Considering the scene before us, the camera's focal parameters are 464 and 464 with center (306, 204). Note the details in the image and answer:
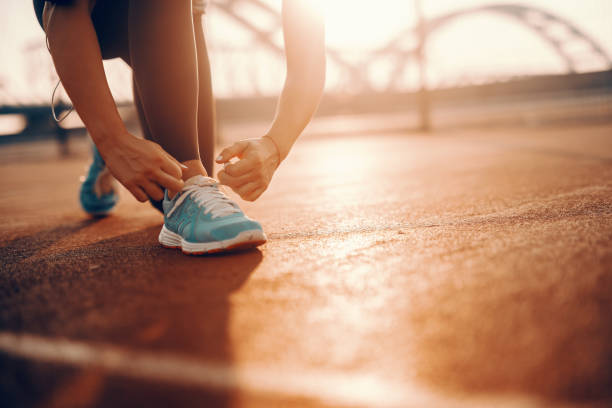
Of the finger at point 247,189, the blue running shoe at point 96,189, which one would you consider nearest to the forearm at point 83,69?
the finger at point 247,189

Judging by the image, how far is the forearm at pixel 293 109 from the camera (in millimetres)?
956

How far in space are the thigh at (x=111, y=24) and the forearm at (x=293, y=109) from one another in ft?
1.39

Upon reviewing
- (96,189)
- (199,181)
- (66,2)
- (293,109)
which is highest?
(66,2)

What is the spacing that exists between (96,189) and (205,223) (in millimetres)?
838

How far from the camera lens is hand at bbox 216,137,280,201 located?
0.84 metres

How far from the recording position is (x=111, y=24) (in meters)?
1.08

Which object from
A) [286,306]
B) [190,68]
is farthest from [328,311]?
[190,68]

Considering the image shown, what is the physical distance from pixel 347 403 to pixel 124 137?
0.62 meters

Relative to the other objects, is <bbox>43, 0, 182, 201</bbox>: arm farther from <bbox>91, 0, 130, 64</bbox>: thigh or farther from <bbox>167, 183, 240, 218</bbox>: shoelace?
<bbox>91, 0, 130, 64</bbox>: thigh

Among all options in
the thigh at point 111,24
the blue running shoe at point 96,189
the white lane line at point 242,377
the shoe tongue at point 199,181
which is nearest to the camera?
the white lane line at point 242,377

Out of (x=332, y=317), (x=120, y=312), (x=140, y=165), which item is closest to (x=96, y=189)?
(x=140, y=165)

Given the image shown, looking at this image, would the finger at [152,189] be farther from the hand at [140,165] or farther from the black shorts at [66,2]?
the black shorts at [66,2]

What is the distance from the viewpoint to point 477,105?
18.8 meters

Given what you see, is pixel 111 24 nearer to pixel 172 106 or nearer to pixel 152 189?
pixel 172 106
